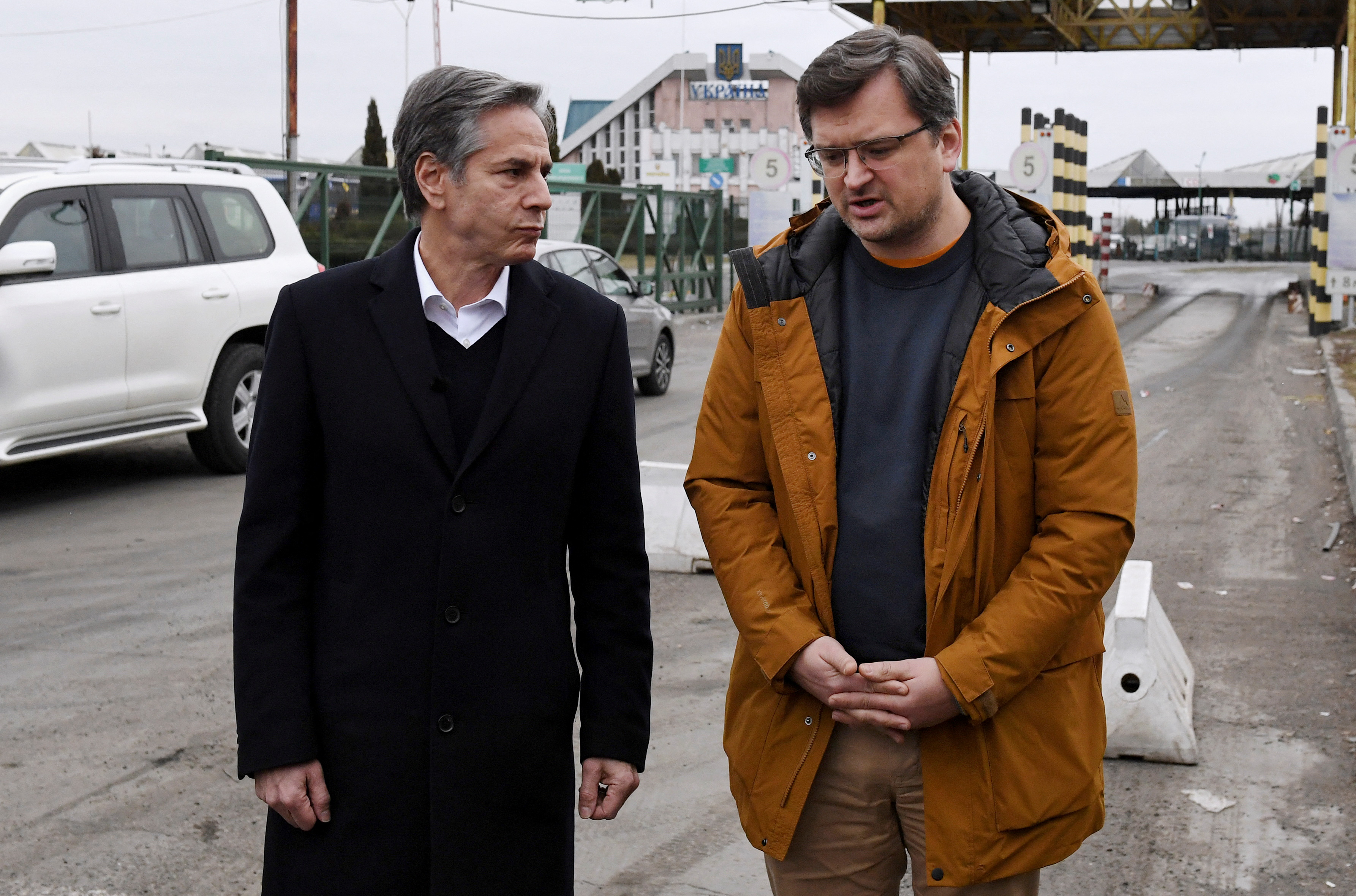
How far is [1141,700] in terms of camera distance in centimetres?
490

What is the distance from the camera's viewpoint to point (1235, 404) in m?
14.3

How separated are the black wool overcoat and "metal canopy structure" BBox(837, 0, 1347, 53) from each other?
75.8 ft

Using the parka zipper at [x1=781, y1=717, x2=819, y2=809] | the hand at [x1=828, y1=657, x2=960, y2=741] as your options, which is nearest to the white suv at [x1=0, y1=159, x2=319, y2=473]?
the parka zipper at [x1=781, y1=717, x2=819, y2=809]

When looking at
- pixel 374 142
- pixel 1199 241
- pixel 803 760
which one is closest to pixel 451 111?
pixel 803 760

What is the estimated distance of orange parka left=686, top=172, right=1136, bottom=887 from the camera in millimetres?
2471

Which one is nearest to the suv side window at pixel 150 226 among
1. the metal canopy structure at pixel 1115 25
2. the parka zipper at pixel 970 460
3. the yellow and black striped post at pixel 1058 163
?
the parka zipper at pixel 970 460

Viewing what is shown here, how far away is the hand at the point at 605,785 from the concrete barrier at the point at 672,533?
193 inches

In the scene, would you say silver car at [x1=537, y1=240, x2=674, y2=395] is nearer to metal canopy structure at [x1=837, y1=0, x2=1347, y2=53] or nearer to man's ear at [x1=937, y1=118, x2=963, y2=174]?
man's ear at [x1=937, y1=118, x2=963, y2=174]

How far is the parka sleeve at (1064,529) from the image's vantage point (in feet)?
8.03

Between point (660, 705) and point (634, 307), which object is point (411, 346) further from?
point (634, 307)

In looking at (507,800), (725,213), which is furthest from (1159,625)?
(725,213)

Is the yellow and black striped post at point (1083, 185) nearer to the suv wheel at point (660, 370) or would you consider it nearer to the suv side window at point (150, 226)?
the suv wheel at point (660, 370)

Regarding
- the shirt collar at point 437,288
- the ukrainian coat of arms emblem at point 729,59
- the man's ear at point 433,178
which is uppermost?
the ukrainian coat of arms emblem at point 729,59

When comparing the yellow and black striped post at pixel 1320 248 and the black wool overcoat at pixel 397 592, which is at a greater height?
the yellow and black striped post at pixel 1320 248
